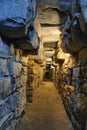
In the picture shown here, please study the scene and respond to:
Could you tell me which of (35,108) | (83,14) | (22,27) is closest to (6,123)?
(22,27)

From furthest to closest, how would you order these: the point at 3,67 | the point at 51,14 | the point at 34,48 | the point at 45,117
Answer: the point at 45,117 → the point at 51,14 → the point at 34,48 → the point at 3,67

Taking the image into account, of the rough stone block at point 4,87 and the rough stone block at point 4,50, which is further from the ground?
the rough stone block at point 4,50

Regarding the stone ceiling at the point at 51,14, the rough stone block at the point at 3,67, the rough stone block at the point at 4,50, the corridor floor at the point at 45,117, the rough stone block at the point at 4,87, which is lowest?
the corridor floor at the point at 45,117

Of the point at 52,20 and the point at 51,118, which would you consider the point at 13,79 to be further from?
the point at 51,118

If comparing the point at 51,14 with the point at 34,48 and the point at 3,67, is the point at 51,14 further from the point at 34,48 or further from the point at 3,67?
the point at 3,67

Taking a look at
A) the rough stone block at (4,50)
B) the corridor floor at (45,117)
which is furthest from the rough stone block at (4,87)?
the corridor floor at (45,117)

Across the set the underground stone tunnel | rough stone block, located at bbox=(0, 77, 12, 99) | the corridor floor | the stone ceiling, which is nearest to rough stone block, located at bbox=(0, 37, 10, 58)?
the underground stone tunnel

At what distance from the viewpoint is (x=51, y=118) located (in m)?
3.86

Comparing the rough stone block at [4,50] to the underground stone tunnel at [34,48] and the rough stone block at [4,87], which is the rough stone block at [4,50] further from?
the rough stone block at [4,87]

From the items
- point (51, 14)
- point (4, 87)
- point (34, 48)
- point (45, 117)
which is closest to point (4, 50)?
point (4, 87)

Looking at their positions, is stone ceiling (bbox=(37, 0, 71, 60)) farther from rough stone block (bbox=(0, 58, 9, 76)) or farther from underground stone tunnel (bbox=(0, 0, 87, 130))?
rough stone block (bbox=(0, 58, 9, 76))

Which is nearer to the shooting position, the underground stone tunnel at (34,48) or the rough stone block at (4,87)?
the underground stone tunnel at (34,48)

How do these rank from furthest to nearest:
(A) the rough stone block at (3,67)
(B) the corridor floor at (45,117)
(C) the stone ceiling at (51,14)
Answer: (B) the corridor floor at (45,117) < (C) the stone ceiling at (51,14) < (A) the rough stone block at (3,67)

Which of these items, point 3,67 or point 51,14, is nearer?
point 3,67
